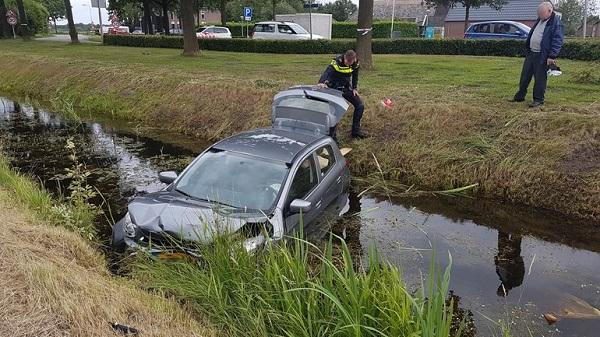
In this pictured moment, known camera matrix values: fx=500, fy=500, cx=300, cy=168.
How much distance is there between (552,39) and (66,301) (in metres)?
9.11

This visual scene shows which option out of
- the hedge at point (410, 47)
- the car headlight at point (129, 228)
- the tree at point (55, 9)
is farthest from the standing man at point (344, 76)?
the tree at point (55, 9)

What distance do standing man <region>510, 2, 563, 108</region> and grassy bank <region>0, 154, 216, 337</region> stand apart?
8.35 meters

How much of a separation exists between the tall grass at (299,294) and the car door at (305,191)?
1029 mm

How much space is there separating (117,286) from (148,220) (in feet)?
3.12

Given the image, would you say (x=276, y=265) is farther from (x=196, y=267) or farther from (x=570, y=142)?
(x=570, y=142)

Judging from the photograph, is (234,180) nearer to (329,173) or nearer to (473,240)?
(329,173)

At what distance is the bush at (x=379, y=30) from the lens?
42094 mm

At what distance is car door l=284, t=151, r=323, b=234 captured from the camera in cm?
555

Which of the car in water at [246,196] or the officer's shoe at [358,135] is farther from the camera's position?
the officer's shoe at [358,135]

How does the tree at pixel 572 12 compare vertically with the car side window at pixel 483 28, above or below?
above

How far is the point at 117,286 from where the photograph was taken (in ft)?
14.2

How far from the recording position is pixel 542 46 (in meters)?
9.41

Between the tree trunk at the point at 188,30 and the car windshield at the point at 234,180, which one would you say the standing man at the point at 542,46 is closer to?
the car windshield at the point at 234,180

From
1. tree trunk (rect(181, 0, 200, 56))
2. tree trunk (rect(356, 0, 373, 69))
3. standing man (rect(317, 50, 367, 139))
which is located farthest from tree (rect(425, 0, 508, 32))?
standing man (rect(317, 50, 367, 139))
